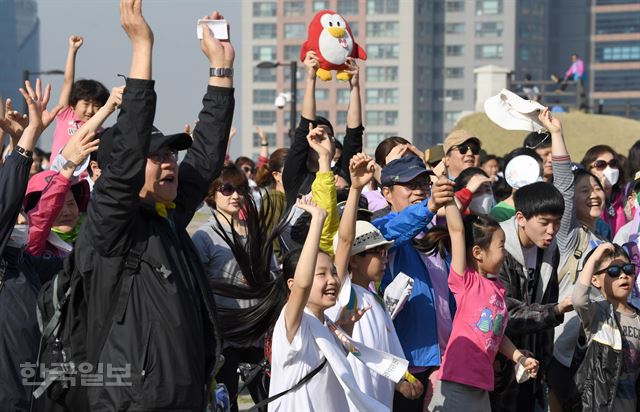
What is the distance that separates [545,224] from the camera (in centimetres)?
722

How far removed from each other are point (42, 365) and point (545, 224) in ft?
11.2

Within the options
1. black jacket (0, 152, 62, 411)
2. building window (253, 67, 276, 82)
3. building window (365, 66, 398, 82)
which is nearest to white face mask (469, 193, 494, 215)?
black jacket (0, 152, 62, 411)

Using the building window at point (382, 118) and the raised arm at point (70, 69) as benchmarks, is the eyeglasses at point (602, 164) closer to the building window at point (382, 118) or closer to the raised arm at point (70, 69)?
the raised arm at point (70, 69)

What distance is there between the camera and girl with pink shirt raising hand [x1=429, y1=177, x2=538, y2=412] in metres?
6.50

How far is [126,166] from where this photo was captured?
14.7 feet

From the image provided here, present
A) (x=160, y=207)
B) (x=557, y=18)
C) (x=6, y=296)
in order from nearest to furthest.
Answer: (x=160, y=207) → (x=6, y=296) → (x=557, y=18)

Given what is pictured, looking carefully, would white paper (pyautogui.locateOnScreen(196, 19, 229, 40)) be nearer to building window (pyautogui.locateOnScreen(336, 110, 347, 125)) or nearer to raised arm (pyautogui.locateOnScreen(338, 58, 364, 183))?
raised arm (pyautogui.locateOnScreen(338, 58, 364, 183))

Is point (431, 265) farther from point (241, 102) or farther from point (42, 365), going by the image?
point (241, 102)

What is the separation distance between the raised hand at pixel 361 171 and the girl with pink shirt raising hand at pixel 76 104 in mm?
2666

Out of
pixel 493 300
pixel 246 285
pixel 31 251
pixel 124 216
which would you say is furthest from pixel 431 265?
pixel 124 216

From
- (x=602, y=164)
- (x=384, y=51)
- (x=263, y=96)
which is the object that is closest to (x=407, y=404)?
(x=602, y=164)

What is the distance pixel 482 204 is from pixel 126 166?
437 centimetres

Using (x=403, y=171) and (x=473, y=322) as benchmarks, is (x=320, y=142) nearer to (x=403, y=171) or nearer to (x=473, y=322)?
(x=403, y=171)

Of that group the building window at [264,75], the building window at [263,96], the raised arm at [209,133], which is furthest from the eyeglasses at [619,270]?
the building window at [263,96]
